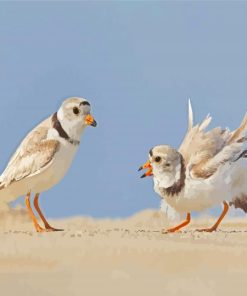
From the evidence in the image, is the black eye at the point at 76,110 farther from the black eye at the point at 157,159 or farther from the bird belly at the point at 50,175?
the black eye at the point at 157,159

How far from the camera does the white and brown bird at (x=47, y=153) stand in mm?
6852

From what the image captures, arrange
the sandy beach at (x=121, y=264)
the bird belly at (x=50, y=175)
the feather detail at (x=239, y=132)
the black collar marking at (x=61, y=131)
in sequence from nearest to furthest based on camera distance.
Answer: the sandy beach at (x=121, y=264) < the bird belly at (x=50, y=175) < the black collar marking at (x=61, y=131) < the feather detail at (x=239, y=132)

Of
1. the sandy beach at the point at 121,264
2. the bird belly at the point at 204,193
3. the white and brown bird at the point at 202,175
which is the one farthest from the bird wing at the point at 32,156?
the bird belly at the point at 204,193

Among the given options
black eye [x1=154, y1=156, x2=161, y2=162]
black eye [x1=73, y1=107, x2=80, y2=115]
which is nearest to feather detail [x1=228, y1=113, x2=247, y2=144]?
black eye [x1=154, y1=156, x2=161, y2=162]

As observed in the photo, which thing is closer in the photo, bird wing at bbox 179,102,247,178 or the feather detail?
bird wing at bbox 179,102,247,178

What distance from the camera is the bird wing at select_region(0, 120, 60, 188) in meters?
6.86

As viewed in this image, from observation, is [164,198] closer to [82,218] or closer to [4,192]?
[4,192]

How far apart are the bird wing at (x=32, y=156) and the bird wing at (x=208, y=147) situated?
4.39ft

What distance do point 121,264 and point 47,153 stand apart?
184cm

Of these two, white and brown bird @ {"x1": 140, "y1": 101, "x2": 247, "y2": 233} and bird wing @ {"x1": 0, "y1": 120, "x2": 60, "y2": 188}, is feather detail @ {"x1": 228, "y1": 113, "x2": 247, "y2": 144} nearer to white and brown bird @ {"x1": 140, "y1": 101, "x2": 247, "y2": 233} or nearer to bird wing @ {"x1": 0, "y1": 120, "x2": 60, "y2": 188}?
white and brown bird @ {"x1": 140, "y1": 101, "x2": 247, "y2": 233}

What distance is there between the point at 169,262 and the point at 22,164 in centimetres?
214

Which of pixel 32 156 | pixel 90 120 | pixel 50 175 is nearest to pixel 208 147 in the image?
pixel 90 120

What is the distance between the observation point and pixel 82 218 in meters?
10.3

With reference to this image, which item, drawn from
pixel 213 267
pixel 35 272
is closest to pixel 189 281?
pixel 213 267
